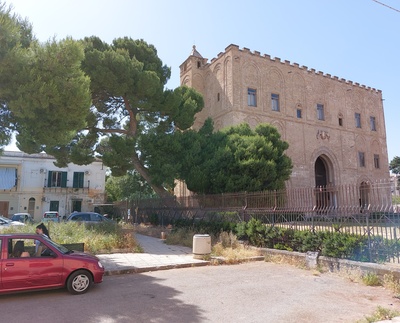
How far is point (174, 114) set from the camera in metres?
→ 22.8

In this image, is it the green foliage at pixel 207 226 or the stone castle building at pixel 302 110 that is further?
the stone castle building at pixel 302 110

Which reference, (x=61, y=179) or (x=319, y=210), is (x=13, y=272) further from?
(x=61, y=179)

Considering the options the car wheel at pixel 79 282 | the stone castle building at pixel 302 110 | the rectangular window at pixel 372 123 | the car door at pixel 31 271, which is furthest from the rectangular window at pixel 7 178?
the rectangular window at pixel 372 123

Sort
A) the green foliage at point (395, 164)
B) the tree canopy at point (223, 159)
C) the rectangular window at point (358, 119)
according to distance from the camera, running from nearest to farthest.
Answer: the tree canopy at point (223, 159)
the rectangular window at point (358, 119)
the green foliage at point (395, 164)

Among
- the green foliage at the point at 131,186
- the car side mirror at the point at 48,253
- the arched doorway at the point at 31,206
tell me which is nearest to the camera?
the car side mirror at the point at 48,253

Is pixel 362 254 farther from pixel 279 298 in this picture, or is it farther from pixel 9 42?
pixel 9 42

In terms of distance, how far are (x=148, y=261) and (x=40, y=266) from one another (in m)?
4.55

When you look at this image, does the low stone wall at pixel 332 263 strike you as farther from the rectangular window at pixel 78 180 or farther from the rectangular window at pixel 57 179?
the rectangular window at pixel 57 179

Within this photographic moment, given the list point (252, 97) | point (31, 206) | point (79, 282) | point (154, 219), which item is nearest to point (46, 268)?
point (79, 282)

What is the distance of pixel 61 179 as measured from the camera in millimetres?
36312

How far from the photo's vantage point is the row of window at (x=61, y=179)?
118ft

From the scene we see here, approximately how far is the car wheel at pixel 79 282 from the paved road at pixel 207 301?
0.55ft

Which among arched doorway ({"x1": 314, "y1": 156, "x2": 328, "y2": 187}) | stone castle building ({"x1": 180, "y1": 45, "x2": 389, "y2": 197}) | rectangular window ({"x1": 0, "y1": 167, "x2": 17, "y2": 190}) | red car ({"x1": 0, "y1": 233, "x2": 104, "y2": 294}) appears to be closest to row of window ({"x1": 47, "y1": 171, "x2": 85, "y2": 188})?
rectangular window ({"x1": 0, "y1": 167, "x2": 17, "y2": 190})

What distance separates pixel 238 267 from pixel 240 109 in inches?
732
